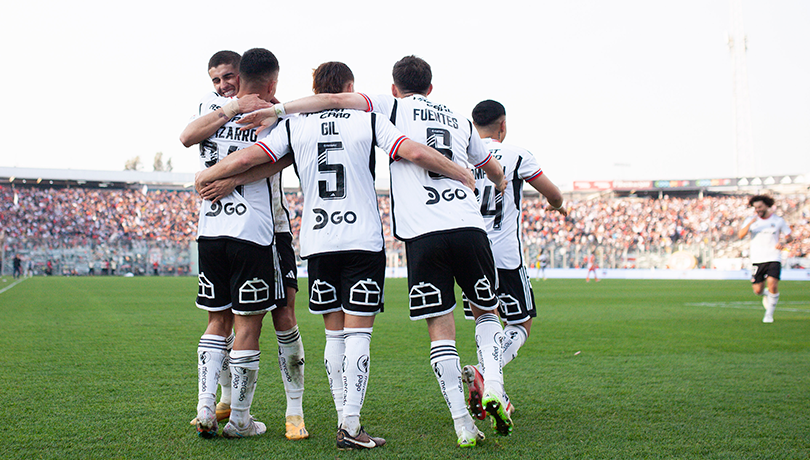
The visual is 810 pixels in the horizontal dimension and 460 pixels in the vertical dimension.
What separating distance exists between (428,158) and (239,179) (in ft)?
3.60

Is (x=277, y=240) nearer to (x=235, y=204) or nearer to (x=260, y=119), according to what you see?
(x=235, y=204)

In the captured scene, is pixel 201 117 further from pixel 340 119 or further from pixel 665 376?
pixel 665 376

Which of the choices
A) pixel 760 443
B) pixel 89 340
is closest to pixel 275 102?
pixel 760 443

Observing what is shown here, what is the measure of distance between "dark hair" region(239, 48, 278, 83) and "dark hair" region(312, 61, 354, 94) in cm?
28

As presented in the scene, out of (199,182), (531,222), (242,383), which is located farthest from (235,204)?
(531,222)

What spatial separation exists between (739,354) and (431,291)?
17.2 ft

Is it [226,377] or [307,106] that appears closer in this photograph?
[307,106]

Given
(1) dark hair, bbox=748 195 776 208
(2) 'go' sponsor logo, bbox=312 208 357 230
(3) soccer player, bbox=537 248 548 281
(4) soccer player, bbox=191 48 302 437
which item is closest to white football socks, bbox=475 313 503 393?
(2) 'go' sponsor logo, bbox=312 208 357 230

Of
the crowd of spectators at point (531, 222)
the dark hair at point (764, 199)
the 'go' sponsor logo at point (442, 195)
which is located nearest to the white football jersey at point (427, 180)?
the 'go' sponsor logo at point (442, 195)

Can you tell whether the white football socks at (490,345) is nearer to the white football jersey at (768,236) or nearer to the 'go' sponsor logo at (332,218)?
the 'go' sponsor logo at (332,218)

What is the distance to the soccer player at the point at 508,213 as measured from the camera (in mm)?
4355

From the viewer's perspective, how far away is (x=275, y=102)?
382cm

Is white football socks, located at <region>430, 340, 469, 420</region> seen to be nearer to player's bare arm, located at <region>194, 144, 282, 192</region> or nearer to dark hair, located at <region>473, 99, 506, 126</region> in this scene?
player's bare arm, located at <region>194, 144, 282, 192</region>

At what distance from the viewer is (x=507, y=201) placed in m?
4.55
